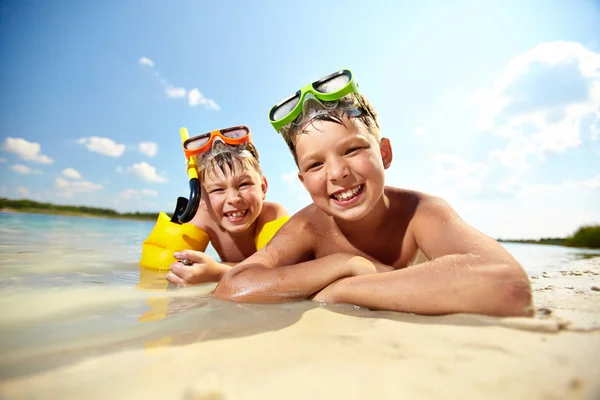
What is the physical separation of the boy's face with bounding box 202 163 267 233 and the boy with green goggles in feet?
3.42

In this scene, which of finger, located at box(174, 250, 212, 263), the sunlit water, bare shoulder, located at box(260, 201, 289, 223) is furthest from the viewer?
bare shoulder, located at box(260, 201, 289, 223)

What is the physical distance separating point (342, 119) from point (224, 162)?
5.81ft

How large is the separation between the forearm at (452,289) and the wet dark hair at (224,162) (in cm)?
231

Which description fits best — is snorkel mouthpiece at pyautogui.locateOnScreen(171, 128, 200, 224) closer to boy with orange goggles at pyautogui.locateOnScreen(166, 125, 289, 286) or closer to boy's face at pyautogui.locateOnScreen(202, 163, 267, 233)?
boy with orange goggles at pyautogui.locateOnScreen(166, 125, 289, 286)

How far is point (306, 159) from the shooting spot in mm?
2156

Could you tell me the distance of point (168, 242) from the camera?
11.8 ft

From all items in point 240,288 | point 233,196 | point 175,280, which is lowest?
point 175,280

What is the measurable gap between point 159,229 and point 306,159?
2312 mm

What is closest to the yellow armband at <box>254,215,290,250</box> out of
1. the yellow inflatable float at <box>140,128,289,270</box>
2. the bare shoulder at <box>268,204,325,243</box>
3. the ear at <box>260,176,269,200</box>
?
the yellow inflatable float at <box>140,128,289,270</box>

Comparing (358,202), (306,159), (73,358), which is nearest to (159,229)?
(306,159)

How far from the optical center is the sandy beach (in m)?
0.73

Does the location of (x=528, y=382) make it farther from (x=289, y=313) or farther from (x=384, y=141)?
(x=384, y=141)

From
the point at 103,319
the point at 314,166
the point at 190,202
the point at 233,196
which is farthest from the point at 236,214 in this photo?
the point at 103,319

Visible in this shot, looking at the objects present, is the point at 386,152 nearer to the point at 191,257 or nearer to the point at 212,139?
the point at 191,257
